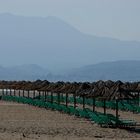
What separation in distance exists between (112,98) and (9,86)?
30947 mm

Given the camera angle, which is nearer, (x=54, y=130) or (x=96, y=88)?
(x=54, y=130)

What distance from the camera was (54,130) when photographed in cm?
2264

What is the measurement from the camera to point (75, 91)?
3130 centimetres

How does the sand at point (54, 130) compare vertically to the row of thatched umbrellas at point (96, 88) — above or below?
below

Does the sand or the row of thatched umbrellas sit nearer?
the sand

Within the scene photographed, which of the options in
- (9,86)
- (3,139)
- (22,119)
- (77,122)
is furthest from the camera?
(9,86)

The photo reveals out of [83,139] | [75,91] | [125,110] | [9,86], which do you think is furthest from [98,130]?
[9,86]

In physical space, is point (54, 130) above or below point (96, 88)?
below

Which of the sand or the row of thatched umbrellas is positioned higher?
the row of thatched umbrellas

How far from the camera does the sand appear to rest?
2022cm

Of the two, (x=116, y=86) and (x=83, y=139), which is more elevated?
(x=116, y=86)

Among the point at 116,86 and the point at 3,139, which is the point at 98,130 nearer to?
the point at 116,86

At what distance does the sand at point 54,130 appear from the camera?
2022 cm

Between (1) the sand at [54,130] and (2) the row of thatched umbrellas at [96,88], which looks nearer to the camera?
(1) the sand at [54,130]
